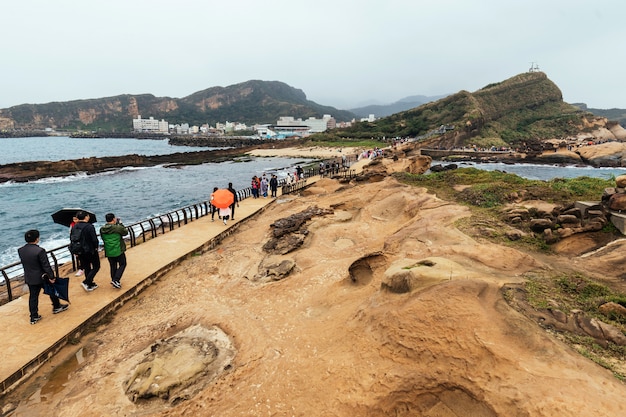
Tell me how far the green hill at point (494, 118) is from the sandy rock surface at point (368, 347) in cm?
7571

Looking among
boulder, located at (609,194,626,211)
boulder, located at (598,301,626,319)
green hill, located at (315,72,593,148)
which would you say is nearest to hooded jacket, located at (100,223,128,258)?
boulder, located at (598,301,626,319)

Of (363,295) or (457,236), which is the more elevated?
(457,236)

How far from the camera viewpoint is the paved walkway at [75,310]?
638 centimetres

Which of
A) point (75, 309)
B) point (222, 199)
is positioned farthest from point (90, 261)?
point (222, 199)

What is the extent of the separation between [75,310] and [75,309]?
6 cm

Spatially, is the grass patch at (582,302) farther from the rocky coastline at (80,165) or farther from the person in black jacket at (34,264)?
the rocky coastline at (80,165)

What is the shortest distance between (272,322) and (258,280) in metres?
2.82

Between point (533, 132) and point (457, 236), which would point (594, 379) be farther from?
point (533, 132)

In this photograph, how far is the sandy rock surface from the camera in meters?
4.48

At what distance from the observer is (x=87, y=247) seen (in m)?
8.51

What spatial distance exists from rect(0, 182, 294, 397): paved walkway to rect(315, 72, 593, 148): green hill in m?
74.9

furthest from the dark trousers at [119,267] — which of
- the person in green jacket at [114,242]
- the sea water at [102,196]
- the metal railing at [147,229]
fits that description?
the sea water at [102,196]

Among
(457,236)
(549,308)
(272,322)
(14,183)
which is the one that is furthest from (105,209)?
(549,308)

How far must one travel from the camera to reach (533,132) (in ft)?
312
